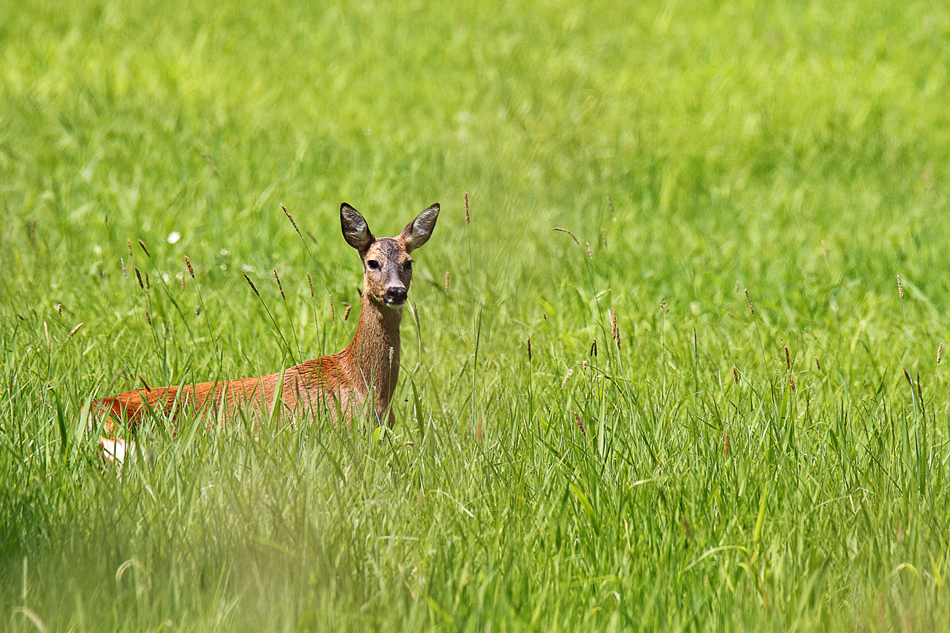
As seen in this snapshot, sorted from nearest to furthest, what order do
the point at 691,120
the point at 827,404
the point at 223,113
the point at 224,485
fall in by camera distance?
the point at 224,485
the point at 827,404
the point at 223,113
the point at 691,120

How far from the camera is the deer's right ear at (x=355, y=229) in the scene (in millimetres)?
4109

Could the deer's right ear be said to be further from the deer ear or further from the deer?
the deer ear

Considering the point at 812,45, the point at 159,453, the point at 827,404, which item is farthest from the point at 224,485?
the point at 812,45

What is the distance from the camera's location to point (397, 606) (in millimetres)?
2678

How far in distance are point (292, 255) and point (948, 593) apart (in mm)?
4894

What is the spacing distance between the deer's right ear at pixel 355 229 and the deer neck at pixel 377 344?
0.22 meters

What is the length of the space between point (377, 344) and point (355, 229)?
0.50m

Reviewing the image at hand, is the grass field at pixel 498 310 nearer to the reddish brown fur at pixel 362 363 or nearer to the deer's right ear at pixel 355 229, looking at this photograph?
the reddish brown fur at pixel 362 363

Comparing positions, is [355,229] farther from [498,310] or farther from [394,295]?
[498,310]

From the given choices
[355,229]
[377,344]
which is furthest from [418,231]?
[377,344]

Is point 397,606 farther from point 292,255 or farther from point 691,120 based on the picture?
point 691,120

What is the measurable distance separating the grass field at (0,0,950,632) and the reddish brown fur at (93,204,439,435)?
0.15 meters

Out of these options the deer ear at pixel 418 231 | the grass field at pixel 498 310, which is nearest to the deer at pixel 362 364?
the deer ear at pixel 418 231

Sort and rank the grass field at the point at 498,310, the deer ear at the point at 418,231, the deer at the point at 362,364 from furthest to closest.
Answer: the deer ear at the point at 418,231 < the deer at the point at 362,364 < the grass field at the point at 498,310
